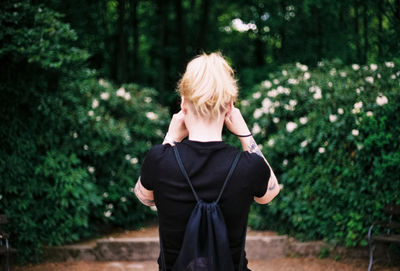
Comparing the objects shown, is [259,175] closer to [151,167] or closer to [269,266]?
[151,167]

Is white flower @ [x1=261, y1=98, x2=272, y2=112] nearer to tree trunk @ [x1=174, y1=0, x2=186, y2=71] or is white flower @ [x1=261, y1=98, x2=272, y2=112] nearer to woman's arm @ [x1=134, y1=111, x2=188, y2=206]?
woman's arm @ [x1=134, y1=111, x2=188, y2=206]

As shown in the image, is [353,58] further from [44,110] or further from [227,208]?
[227,208]

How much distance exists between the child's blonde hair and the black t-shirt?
0.15 meters

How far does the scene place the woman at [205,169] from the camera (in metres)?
1.72

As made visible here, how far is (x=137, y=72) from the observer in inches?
615

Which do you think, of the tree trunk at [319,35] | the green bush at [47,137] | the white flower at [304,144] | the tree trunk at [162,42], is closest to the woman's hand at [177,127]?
the green bush at [47,137]

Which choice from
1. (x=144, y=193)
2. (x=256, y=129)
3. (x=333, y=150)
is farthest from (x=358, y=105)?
(x=144, y=193)

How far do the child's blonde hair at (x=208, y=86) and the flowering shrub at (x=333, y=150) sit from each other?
3777mm

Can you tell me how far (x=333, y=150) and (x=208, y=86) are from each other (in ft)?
13.8

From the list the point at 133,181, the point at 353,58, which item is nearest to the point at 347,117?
the point at 133,181

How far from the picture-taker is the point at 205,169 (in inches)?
67.8

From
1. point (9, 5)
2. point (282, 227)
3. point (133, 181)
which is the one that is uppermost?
point (9, 5)

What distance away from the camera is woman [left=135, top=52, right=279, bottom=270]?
1718 mm

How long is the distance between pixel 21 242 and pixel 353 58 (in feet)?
29.4
